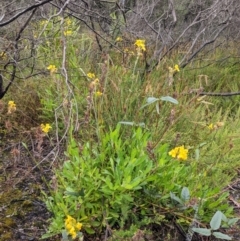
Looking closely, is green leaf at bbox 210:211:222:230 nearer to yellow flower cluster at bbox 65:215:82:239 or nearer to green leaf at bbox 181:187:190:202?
green leaf at bbox 181:187:190:202

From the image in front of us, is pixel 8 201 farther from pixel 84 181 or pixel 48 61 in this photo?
pixel 48 61

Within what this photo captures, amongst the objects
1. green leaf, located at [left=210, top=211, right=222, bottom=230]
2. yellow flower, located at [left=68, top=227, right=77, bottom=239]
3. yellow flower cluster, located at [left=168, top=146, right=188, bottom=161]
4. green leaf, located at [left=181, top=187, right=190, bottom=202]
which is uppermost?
yellow flower cluster, located at [left=168, top=146, right=188, bottom=161]

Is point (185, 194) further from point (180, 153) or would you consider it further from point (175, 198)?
point (180, 153)

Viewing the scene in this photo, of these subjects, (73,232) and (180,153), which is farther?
(180,153)

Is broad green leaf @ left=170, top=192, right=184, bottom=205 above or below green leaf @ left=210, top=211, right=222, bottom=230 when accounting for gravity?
above

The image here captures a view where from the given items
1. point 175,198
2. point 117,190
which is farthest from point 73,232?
point 175,198

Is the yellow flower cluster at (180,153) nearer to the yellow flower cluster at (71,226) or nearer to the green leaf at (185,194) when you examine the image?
the green leaf at (185,194)

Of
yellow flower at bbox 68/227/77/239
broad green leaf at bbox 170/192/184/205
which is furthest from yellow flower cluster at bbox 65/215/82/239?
broad green leaf at bbox 170/192/184/205

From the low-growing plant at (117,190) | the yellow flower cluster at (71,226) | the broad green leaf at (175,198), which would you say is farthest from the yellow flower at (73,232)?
the broad green leaf at (175,198)

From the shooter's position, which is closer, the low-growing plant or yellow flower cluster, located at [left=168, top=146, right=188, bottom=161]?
yellow flower cluster, located at [left=168, top=146, right=188, bottom=161]

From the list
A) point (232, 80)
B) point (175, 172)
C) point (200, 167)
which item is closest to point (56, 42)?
point (232, 80)

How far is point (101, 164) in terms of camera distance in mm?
2330

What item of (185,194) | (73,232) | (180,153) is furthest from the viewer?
(185,194)

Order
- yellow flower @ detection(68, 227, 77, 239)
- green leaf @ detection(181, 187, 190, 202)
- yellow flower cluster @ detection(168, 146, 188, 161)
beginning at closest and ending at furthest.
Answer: yellow flower @ detection(68, 227, 77, 239)
yellow flower cluster @ detection(168, 146, 188, 161)
green leaf @ detection(181, 187, 190, 202)
